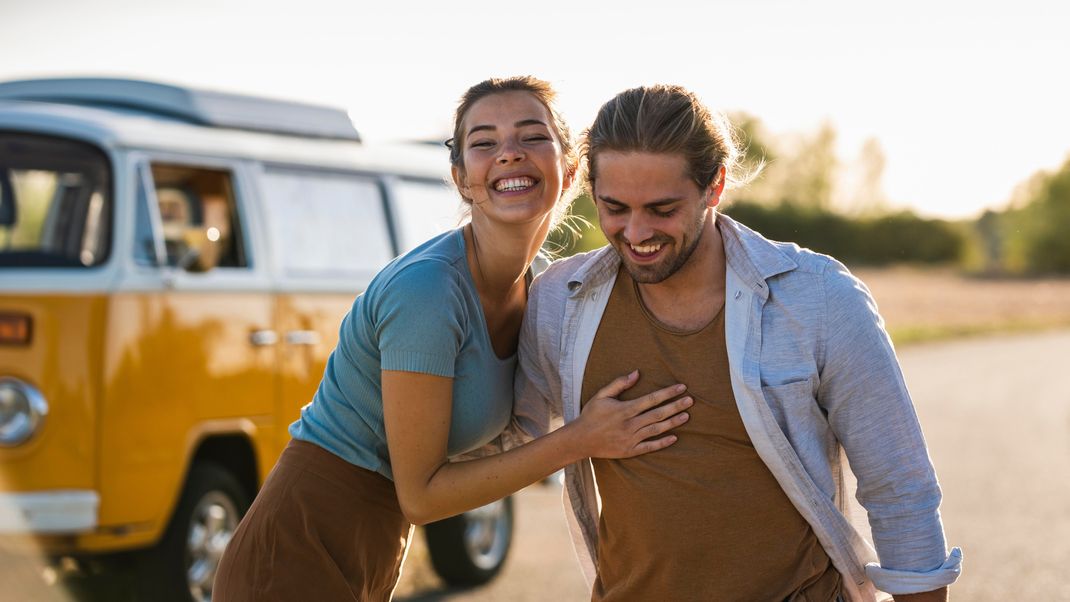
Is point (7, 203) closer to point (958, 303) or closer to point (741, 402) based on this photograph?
point (741, 402)

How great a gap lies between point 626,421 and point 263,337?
451 cm

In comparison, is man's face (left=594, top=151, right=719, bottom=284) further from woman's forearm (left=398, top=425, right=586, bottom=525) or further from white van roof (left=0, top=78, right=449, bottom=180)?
white van roof (left=0, top=78, right=449, bottom=180)

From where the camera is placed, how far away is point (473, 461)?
3.31m

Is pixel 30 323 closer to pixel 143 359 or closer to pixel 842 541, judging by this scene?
pixel 143 359

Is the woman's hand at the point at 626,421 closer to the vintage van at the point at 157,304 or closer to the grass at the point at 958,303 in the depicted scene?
the vintage van at the point at 157,304

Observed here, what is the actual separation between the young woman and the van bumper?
3289 millimetres

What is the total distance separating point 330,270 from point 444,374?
4.89 m

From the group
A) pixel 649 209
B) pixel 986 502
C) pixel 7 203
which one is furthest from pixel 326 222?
pixel 986 502

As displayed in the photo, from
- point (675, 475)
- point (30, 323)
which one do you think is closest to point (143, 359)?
point (30, 323)

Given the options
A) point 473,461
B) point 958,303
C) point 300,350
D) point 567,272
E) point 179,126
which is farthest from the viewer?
point 958,303

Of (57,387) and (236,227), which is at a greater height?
(236,227)

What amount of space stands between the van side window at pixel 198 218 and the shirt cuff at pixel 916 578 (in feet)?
14.9

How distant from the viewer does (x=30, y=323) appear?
6.50 metres

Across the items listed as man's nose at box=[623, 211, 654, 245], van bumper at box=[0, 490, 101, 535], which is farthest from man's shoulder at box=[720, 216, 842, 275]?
van bumper at box=[0, 490, 101, 535]
